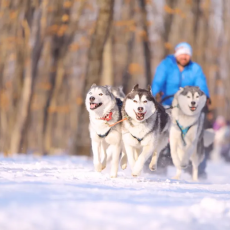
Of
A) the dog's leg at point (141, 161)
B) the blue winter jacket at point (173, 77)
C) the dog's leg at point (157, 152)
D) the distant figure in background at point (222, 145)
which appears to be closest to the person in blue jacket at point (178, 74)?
the blue winter jacket at point (173, 77)

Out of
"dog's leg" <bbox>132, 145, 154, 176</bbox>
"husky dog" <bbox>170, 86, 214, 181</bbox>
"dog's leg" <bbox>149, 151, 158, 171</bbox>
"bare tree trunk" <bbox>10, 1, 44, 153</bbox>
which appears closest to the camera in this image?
"dog's leg" <bbox>132, 145, 154, 176</bbox>

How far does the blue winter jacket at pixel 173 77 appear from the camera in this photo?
28.1ft

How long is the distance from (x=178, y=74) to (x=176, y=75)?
0.04m

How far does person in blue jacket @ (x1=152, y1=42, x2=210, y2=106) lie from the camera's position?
Result: 8539 mm

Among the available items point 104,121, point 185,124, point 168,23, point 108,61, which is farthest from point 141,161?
point 168,23

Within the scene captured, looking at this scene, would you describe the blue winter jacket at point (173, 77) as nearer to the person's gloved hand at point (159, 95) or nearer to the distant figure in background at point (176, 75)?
the distant figure in background at point (176, 75)

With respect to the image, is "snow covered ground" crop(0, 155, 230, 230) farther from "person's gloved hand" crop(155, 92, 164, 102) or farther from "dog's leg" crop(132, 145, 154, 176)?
"person's gloved hand" crop(155, 92, 164, 102)

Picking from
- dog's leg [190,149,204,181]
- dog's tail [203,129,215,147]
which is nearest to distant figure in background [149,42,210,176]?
dog's leg [190,149,204,181]

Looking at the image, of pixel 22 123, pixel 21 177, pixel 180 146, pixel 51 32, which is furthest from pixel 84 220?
pixel 51 32

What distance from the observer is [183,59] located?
855cm

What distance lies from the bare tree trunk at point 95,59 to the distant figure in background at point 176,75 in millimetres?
2981

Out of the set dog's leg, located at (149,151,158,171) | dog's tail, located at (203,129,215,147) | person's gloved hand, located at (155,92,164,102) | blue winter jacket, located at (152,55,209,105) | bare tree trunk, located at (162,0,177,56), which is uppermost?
bare tree trunk, located at (162,0,177,56)

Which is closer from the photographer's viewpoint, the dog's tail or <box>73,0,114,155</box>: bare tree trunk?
the dog's tail

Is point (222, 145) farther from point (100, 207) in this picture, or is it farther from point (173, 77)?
point (100, 207)
